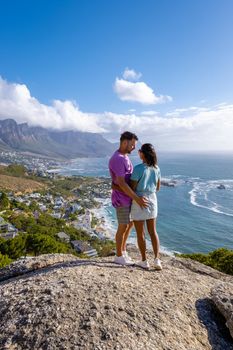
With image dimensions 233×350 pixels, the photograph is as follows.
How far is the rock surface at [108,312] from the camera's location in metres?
3.70

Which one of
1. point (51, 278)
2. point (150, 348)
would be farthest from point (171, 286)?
point (51, 278)

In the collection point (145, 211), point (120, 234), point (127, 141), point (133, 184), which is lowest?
point (120, 234)

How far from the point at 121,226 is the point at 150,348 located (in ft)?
8.09

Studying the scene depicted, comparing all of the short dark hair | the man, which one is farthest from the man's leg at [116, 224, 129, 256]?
the short dark hair

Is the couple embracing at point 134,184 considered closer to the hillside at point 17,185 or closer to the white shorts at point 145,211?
the white shorts at point 145,211

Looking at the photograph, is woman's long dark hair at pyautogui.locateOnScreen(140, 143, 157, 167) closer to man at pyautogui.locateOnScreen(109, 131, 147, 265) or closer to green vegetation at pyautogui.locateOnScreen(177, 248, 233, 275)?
man at pyautogui.locateOnScreen(109, 131, 147, 265)

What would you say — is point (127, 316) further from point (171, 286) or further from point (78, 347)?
point (171, 286)

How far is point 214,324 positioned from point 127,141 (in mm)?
3429

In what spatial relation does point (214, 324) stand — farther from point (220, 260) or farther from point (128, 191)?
point (220, 260)

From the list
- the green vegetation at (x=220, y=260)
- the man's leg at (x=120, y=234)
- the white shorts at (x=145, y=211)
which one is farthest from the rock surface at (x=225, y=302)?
the green vegetation at (x=220, y=260)

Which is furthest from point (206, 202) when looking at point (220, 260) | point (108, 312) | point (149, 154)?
point (108, 312)

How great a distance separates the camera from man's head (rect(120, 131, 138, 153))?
18.0 ft

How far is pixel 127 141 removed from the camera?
5484 mm

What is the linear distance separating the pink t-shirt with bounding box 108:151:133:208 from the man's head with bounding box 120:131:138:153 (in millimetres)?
124
